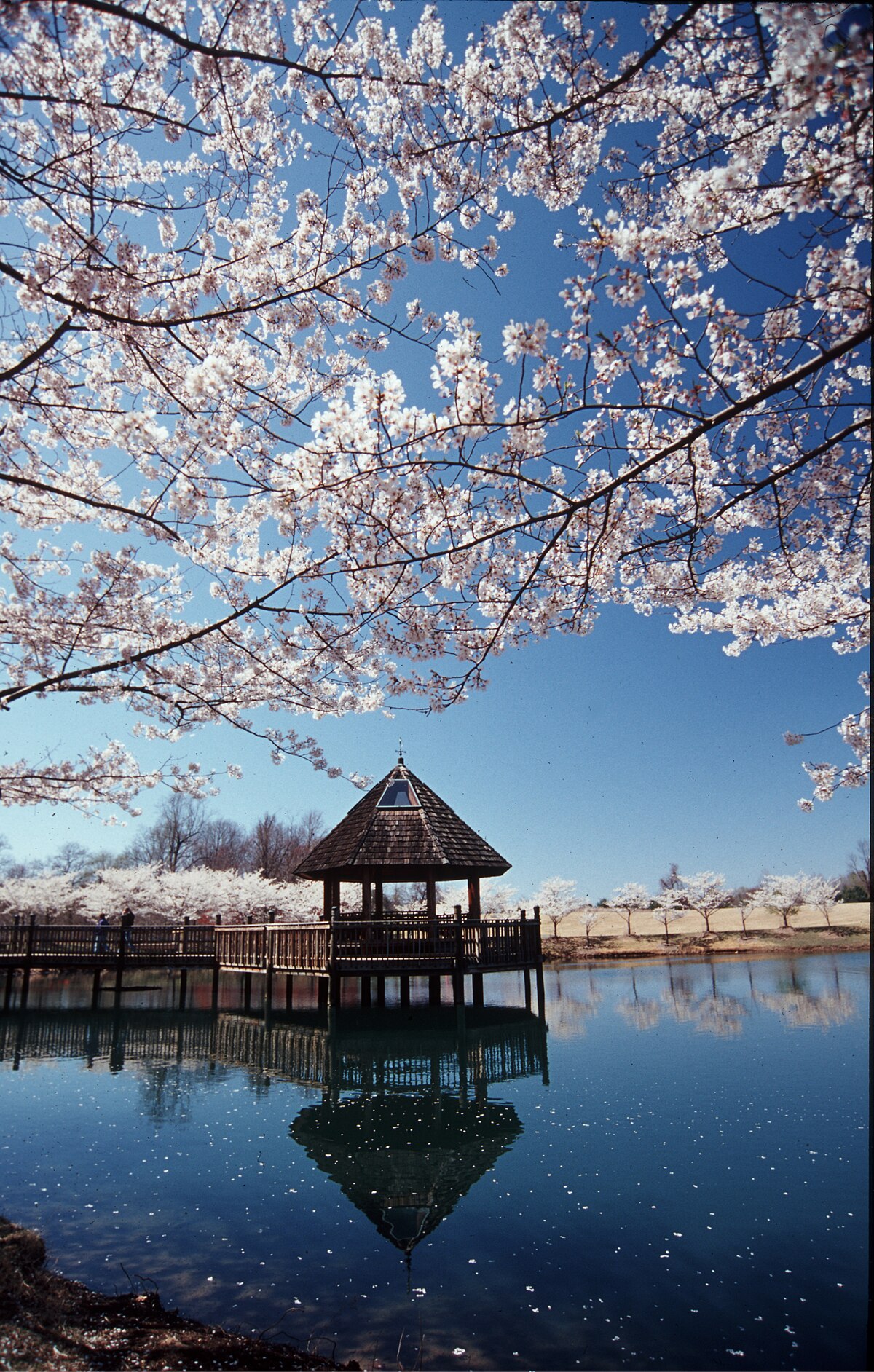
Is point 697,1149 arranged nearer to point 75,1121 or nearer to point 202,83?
point 75,1121

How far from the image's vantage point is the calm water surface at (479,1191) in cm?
406

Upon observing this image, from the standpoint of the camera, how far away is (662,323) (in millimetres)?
3840

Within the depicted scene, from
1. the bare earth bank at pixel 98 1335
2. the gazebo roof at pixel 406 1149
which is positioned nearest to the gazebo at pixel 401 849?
the gazebo roof at pixel 406 1149

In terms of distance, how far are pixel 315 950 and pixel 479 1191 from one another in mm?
9780

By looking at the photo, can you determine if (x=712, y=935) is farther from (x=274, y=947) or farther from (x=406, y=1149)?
(x=406, y=1149)

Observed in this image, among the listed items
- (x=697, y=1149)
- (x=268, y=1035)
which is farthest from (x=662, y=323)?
(x=268, y=1035)

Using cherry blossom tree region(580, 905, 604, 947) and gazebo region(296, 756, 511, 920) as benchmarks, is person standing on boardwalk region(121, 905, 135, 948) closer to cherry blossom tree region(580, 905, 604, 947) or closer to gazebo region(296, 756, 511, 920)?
gazebo region(296, 756, 511, 920)

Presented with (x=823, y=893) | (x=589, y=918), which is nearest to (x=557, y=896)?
(x=589, y=918)

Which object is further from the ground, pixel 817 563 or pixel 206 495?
pixel 206 495

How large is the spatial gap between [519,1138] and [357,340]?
311 inches

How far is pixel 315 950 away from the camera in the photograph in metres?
15.3

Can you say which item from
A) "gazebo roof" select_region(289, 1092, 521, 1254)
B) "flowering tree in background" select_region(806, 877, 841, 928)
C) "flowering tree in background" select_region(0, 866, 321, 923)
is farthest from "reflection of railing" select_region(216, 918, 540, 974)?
"flowering tree in background" select_region(806, 877, 841, 928)

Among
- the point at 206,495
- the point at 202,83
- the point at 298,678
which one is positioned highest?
the point at 202,83

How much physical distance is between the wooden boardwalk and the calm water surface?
1.82m
